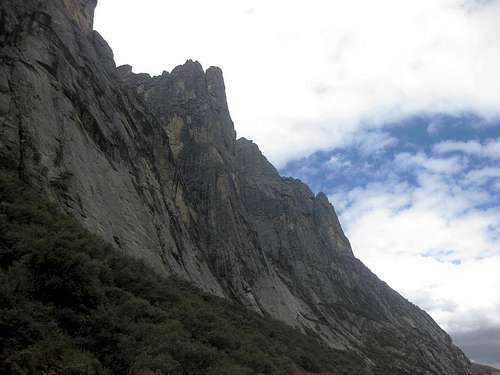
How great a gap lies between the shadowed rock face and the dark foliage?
20.1ft

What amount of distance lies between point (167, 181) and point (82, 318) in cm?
3043

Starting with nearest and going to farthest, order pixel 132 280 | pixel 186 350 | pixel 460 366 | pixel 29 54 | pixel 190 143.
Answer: pixel 186 350 < pixel 132 280 < pixel 29 54 < pixel 190 143 < pixel 460 366

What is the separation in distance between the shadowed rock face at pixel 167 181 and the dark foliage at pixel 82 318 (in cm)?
613

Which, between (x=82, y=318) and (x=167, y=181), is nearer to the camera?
(x=82, y=318)

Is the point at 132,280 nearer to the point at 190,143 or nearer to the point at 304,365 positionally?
the point at 304,365

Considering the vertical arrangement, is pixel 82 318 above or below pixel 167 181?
below

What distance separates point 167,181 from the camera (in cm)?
4069

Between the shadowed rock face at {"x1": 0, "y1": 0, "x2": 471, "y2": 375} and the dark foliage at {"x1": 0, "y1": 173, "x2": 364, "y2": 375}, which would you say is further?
the shadowed rock face at {"x1": 0, "y1": 0, "x2": 471, "y2": 375}

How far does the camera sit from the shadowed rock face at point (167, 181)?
75.1ft

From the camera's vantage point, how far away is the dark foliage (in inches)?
346

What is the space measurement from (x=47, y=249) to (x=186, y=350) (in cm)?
452

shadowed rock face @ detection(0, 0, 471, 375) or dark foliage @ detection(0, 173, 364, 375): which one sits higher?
shadowed rock face @ detection(0, 0, 471, 375)

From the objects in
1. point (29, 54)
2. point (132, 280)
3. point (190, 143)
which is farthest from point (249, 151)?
point (132, 280)

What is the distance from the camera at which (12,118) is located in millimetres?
21047
